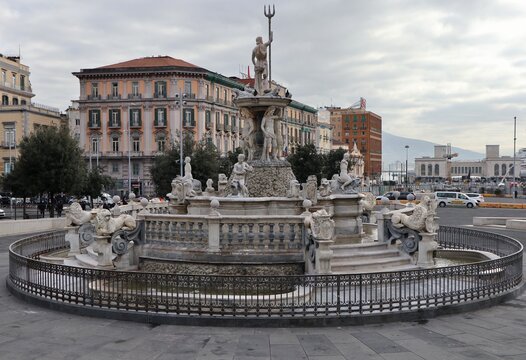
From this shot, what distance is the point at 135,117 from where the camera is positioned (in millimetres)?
69312

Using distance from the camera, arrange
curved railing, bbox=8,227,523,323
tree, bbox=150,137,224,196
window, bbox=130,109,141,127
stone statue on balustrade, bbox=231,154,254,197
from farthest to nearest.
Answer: window, bbox=130,109,141,127
tree, bbox=150,137,224,196
stone statue on balustrade, bbox=231,154,254,197
curved railing, bbox=8,227,523,323

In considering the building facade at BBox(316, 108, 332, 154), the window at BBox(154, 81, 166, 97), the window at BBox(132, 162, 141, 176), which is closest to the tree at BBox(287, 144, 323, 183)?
the window at BBox(154, 81, 166, 97)

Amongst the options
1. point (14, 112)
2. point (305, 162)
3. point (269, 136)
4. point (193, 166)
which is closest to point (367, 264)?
point (269, 136)

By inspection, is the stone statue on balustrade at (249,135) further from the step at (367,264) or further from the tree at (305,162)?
the tree at (305,162)

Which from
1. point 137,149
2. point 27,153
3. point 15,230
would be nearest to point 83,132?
point 137,149

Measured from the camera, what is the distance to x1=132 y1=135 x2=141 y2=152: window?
228ft

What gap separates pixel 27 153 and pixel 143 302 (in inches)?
1149

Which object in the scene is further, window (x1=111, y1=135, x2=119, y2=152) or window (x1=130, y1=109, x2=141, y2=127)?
window (x1=111, y1=135, x2=119, y2=152)

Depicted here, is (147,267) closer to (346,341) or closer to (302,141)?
(346,341)

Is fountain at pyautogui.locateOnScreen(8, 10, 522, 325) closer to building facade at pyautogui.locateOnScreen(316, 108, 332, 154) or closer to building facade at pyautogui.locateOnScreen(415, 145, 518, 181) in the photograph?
building facade at pyautogui.locateOnScreen(316, 108, 332, 154)

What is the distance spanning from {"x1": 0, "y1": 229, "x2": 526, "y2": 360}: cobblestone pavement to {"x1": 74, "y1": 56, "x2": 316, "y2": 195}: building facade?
189ft

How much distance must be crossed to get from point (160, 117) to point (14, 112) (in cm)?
1623

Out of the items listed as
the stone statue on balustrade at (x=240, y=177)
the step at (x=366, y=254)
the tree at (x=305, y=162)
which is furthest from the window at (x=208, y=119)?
the step at (x=366, y=254)

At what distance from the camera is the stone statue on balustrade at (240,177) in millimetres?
18328
